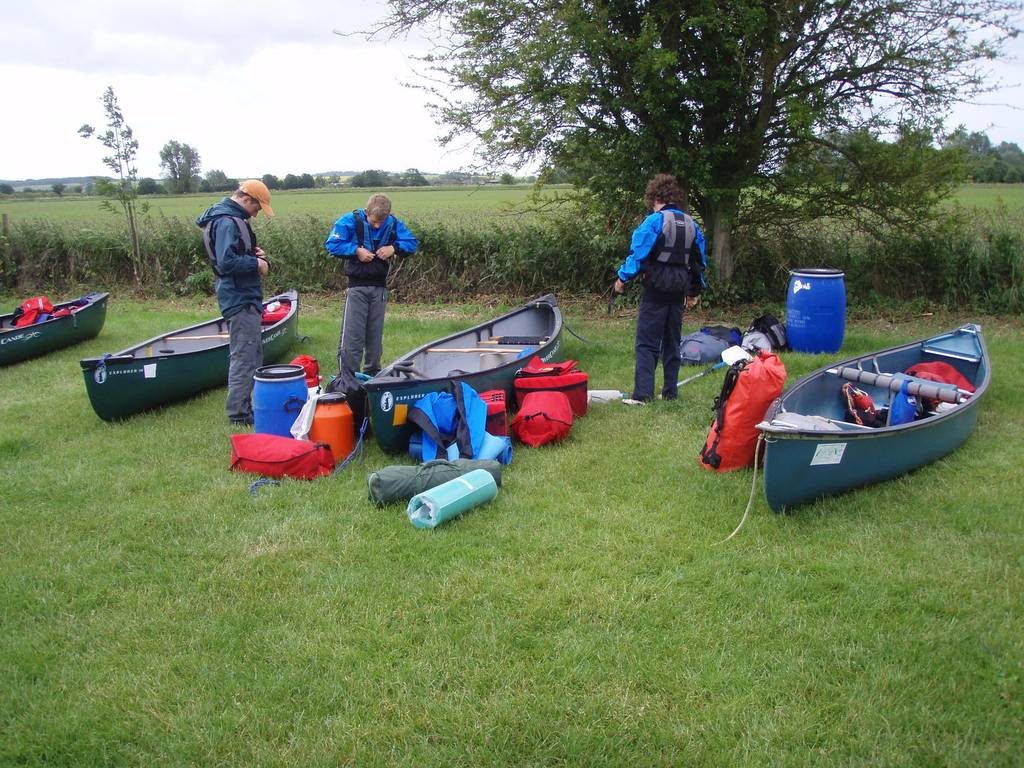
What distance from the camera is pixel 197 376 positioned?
7.37m

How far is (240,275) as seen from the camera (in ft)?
21.3

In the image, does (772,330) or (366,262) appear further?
(772,330)

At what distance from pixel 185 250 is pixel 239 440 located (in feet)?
33.7

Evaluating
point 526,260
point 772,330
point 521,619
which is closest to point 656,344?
point 772,330

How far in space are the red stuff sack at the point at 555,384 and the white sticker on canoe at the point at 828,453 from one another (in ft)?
7.49

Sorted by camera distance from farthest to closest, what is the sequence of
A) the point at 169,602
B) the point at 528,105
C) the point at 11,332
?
the point at 528,105 → the point at 11,332 → the point at 169,602

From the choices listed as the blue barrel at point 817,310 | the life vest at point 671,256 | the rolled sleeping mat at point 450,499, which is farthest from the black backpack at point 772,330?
the rolled sleeping mat at point 450,499

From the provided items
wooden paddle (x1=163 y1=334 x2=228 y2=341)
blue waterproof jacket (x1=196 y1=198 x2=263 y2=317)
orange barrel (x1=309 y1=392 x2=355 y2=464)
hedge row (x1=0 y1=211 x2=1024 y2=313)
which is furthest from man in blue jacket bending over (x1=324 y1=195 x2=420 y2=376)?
hedge row (x1=0 y1=211 x2=1024 y2=313)

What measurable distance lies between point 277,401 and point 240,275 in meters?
1.23

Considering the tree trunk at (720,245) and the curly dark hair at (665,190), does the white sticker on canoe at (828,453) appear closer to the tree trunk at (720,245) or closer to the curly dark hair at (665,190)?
the curly dark hair at (665,190)

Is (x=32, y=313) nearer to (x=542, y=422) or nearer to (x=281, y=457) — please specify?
(x=281, y=457)

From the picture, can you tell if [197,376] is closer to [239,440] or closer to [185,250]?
[239,440]

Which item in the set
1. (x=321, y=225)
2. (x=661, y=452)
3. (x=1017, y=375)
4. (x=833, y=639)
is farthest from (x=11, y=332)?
(x=1017, y=375)

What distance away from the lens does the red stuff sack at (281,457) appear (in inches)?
213
